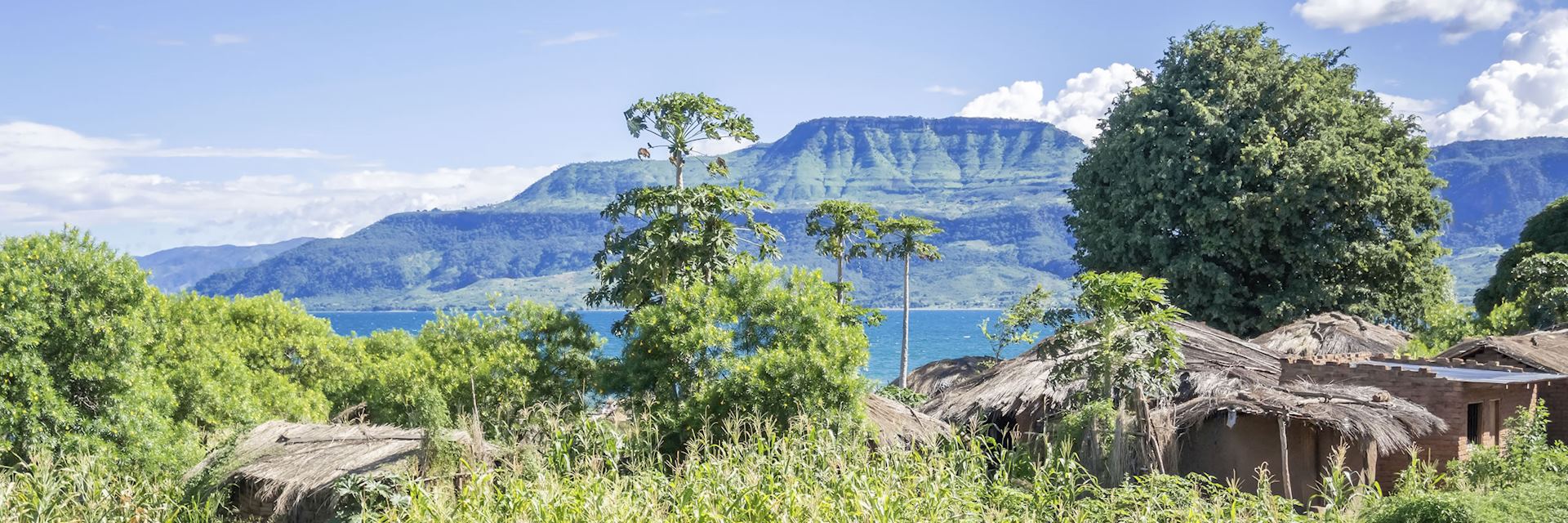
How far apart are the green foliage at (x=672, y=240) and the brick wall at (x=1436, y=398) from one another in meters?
7.24

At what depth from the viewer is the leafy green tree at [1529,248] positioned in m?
26.7

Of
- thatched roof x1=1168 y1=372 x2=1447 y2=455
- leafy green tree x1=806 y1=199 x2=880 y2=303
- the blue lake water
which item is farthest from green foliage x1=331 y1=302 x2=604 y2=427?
the blue lake water

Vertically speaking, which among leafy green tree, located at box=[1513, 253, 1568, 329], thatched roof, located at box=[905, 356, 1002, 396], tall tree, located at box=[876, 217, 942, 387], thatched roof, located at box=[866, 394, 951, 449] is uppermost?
tall tree, located at box=[876, 217, 942, 387]

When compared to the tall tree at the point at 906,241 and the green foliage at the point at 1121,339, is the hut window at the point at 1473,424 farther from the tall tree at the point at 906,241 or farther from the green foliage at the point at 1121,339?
the tall tree at the point at 906,241

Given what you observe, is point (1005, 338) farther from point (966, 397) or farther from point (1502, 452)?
point (1502, 452)

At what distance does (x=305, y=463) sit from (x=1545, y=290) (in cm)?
2071

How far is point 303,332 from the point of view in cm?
2053

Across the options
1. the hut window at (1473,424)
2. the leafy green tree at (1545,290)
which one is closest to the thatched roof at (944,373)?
the hut window at (1473,424)

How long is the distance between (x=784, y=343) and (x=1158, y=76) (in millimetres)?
16839

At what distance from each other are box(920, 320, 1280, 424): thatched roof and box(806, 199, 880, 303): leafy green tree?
5484 mm

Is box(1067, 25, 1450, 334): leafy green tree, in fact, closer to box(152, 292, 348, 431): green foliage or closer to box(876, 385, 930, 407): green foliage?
box(876, 385, 930, 407): green foliage

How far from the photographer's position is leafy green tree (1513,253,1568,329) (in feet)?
70.4

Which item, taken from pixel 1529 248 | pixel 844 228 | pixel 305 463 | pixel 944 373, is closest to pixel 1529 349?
pixel 944 373

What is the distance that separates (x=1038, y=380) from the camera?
1562cm
